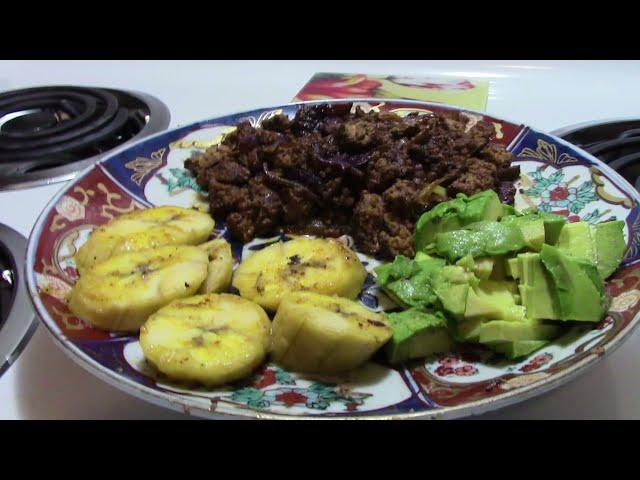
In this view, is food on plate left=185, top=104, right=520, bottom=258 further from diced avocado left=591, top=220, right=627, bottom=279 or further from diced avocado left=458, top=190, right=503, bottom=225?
diced avocado left=591, top=220, right=627, bottom=279

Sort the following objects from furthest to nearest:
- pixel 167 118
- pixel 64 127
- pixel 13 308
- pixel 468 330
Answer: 1. pixel 167 118
2. pixel 64 127
3. pixel 13 308
4. pixel 468 330

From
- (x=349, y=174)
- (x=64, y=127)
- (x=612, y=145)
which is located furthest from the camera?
(x=64, y=127)

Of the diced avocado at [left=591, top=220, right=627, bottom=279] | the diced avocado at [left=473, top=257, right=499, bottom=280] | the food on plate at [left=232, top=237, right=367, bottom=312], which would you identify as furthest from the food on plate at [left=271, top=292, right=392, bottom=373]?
the diced avocado at [left=591, top=220, right=627, bottom=279]

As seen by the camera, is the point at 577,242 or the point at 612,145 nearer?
the point at 577,242

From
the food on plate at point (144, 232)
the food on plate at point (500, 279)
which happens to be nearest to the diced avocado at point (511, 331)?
the food on plate at point (500, 279)

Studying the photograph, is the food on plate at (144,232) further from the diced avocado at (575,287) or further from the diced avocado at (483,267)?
the diced avocado at (575,287)

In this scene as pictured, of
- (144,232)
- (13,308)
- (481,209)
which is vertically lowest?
(13,308)

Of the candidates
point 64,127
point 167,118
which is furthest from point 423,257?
point 64,127

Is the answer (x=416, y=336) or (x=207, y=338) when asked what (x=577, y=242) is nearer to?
(x=416, y=336)
